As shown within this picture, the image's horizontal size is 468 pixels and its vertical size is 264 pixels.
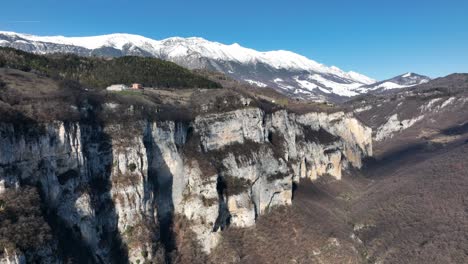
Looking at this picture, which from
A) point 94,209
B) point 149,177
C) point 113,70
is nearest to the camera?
point 94,209

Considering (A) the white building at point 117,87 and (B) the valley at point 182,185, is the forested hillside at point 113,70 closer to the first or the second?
(B) the valley at point 182,185

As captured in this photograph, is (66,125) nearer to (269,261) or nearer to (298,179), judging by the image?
(269,261)

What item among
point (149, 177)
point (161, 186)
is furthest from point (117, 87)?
point (149, 177)

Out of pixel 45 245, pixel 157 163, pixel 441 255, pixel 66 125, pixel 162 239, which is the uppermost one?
pixel 66 125

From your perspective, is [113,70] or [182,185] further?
[113,70]

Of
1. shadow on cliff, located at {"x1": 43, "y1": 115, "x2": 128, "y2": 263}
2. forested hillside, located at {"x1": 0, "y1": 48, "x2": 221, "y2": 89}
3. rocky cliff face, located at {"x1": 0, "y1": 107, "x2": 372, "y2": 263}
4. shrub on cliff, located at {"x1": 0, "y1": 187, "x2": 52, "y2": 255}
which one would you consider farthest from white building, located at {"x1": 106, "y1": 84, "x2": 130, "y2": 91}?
shrub on cliff, located at {"x1": 0, "y1": 187, "x2": 52, "y2": 255}

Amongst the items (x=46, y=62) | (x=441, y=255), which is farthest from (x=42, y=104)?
(x=441, y=255)

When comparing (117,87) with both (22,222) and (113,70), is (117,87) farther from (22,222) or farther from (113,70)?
(22,222)
